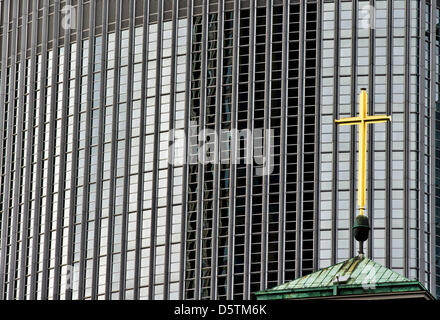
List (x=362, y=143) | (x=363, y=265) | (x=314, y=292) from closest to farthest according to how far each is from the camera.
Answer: (x=314, y=292) < (x=363, y=265) < (x=362, y=143)

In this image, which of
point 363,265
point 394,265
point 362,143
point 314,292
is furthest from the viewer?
point 394,265

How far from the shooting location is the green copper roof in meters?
119

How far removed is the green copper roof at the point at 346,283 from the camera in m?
119

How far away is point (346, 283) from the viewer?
122 metres
